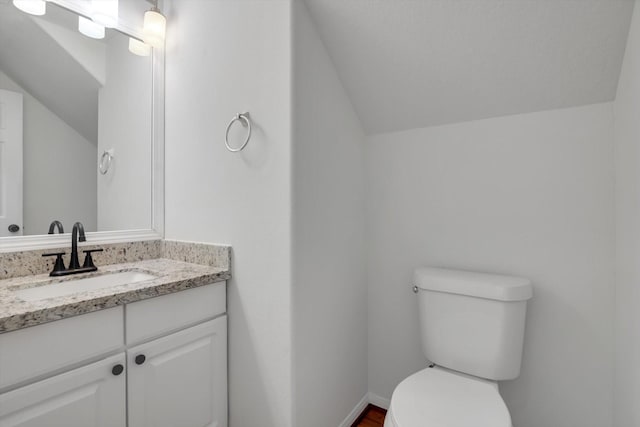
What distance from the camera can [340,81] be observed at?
1.48m

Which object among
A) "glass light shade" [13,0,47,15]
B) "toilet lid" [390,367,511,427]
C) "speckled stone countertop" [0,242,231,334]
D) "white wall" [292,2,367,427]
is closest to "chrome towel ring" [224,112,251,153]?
"white wall" [292,2,367,427]

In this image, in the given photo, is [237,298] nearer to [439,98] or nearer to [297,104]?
[297,104]

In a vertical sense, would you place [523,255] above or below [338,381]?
above

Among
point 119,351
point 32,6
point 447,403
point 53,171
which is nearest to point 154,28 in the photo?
point 32,6

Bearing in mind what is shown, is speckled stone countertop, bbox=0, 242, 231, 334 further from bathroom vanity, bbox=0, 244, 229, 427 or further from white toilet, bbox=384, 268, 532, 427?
white toilet, bbox=384, 268, 532, 427

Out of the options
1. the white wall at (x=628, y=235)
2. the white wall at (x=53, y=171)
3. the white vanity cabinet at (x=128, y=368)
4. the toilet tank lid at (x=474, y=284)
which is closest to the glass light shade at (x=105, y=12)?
the white wall at (x=53, y=171)

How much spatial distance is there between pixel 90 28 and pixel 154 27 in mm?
276

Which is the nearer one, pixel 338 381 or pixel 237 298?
pixel 237 298

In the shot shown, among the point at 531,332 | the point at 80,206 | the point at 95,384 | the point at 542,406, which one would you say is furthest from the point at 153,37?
the point at 542,406

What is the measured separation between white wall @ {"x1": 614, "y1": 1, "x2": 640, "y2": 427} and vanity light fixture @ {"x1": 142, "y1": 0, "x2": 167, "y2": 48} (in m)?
1.92

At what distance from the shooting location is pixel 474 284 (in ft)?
4.09

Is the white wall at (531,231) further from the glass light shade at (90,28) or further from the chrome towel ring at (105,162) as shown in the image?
the glass light shade at (90,28)

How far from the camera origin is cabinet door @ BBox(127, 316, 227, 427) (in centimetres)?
105

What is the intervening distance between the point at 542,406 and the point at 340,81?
5.57ft
